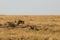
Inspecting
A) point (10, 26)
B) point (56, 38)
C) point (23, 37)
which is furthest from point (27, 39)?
point (10, 26)

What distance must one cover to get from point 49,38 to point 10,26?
7.80 metres

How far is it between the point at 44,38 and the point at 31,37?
27.4 inches

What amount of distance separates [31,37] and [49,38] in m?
0.97

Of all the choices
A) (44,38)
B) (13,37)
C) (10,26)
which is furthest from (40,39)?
(10,26)

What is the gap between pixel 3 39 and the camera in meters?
14.3

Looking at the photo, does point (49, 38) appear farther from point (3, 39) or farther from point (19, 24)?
point (19, 24)

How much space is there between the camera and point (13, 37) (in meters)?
14.6

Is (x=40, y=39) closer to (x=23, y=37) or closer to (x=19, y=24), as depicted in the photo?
(x=23, y=37)

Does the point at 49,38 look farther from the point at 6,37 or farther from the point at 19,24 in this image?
the point at 19,24

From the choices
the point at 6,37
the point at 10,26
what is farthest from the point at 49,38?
the point at 10,26

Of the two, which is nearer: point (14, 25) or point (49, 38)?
point (49, 38)

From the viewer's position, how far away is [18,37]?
14602 mm

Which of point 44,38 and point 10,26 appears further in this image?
point 10,26

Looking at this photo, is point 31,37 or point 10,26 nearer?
point 31,37
